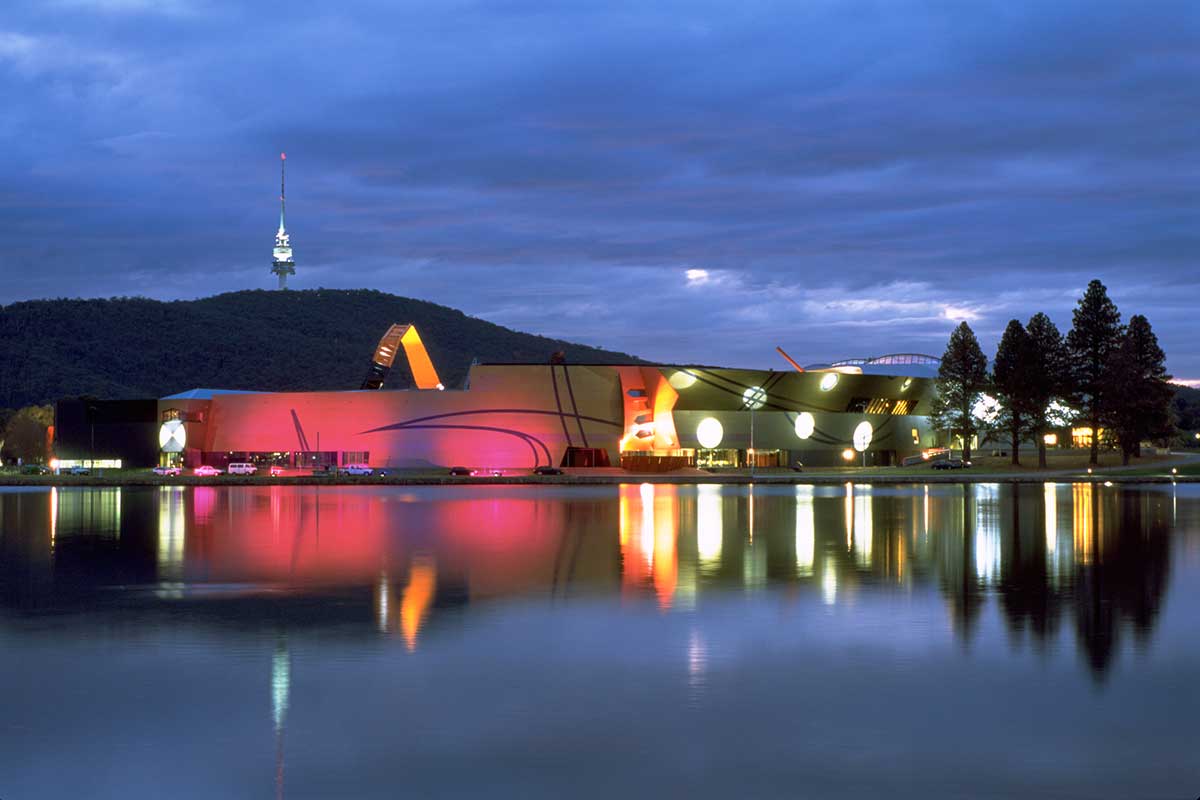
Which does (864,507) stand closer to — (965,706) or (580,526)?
(580,526)

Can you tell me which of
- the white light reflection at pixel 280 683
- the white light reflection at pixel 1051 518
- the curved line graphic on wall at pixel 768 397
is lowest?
the white light reflection at pixel 1051 518

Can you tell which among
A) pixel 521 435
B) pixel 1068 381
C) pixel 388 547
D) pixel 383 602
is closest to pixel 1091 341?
pixel 1068 381

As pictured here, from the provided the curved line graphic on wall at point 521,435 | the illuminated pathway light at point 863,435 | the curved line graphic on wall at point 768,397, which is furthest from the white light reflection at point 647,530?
the illuminated pathway light at point 863,435

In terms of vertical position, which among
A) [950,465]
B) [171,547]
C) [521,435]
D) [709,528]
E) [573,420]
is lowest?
[709,528]

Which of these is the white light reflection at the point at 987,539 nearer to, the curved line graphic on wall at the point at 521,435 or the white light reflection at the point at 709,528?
the white light reflection at the point at 709,528

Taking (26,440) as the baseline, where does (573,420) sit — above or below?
above

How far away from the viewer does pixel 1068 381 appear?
360 feet

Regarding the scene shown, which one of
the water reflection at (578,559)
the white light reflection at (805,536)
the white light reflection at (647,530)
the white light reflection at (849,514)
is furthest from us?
the white light reflection at (849,514)

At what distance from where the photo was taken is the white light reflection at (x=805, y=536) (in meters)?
27.5

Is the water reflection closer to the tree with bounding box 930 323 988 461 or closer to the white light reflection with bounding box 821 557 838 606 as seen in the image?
the white light reflection with bounding box 821 557 838 606

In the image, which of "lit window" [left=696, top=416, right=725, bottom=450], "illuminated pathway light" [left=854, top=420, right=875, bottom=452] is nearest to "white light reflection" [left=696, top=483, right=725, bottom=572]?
"lit window" [left=696, top=416, right=725, bottom=450]

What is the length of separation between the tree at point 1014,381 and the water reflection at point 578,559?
2130 inches

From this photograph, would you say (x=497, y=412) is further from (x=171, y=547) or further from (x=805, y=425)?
(x=171, y=547)

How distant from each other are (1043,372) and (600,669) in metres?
101
